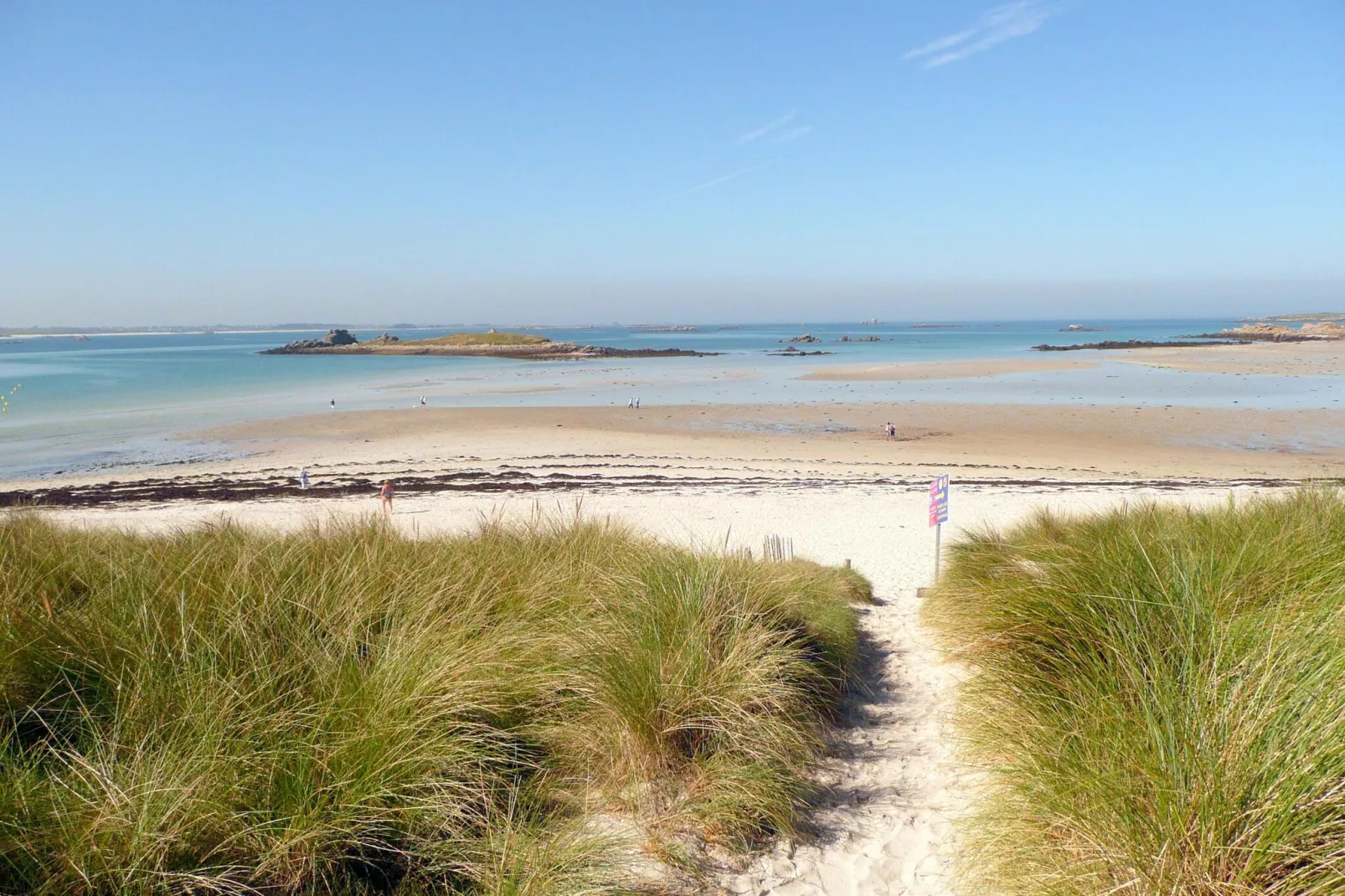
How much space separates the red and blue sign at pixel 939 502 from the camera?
10.1m

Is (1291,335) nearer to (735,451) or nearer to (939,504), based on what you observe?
(735,451)

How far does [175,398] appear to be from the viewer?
45.0 meters

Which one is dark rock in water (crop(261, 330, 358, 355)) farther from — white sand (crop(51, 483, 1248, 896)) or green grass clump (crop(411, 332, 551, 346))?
white sand (crop(51, 483, 1248, 896))

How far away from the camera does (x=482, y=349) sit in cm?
9962

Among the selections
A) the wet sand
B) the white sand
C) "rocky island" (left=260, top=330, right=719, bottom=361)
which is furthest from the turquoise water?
the white sand

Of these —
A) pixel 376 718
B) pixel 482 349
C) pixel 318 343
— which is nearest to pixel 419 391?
pixel 376 718

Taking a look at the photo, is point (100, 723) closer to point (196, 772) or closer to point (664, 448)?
point (196, 772)

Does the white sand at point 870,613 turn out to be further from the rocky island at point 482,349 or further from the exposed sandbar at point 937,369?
the rocky island at point 482,349

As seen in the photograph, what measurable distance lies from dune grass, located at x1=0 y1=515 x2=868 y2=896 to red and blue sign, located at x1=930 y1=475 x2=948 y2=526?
4.71 meters

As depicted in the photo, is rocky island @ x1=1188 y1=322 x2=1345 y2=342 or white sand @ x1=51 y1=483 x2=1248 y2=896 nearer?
white sand @ x1=51 y1=483 x2=1248 y2=896

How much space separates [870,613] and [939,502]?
7.94ft

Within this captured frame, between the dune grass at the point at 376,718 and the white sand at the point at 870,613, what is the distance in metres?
0.31

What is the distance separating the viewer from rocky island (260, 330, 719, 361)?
88.9m

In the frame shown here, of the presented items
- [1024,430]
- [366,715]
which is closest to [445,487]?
[366,715]
